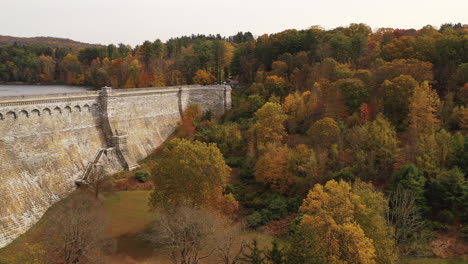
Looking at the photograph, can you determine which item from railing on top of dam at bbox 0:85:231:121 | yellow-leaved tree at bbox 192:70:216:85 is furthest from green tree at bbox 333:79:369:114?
yellow-leaved tree at bbox 192:70:216:85

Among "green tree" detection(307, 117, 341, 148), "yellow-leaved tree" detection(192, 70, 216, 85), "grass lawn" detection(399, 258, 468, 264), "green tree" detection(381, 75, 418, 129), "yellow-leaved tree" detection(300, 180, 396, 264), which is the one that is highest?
"yellow-leaved tree" detection(192, 70, 216, 85)

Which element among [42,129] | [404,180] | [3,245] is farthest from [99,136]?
[404,180]

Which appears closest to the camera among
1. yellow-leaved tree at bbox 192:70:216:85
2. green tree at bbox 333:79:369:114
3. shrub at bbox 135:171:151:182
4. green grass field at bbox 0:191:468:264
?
green grass field at bbox 0:191:468:264

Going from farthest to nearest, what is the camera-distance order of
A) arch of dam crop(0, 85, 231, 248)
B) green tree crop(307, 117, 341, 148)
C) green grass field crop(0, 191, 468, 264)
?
green tree crop(307, 117, 341, 148), arch of dam crop(0, 85, 231, 248), green grass field crop(0, 191, 468, 264)

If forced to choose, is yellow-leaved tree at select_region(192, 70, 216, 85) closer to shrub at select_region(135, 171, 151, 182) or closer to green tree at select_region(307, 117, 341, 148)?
shrub at select_region(135, 171, 151, 182)

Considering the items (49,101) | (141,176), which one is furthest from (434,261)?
(49,101)

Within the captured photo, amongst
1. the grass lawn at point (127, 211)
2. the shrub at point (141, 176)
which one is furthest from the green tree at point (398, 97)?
the grass lawn at point (127, 211)

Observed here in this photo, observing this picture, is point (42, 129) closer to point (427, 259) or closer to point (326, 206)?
point (326, 206)

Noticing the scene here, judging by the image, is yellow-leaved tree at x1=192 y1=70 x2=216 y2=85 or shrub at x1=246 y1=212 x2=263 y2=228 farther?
yellow-leaved tree at x1=192 y1=70 x2=216 y2=85

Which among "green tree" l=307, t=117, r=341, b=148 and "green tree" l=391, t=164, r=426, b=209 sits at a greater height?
"green tree" l=307, t=117, r=341, b=148

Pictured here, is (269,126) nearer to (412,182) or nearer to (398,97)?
(398,97)
